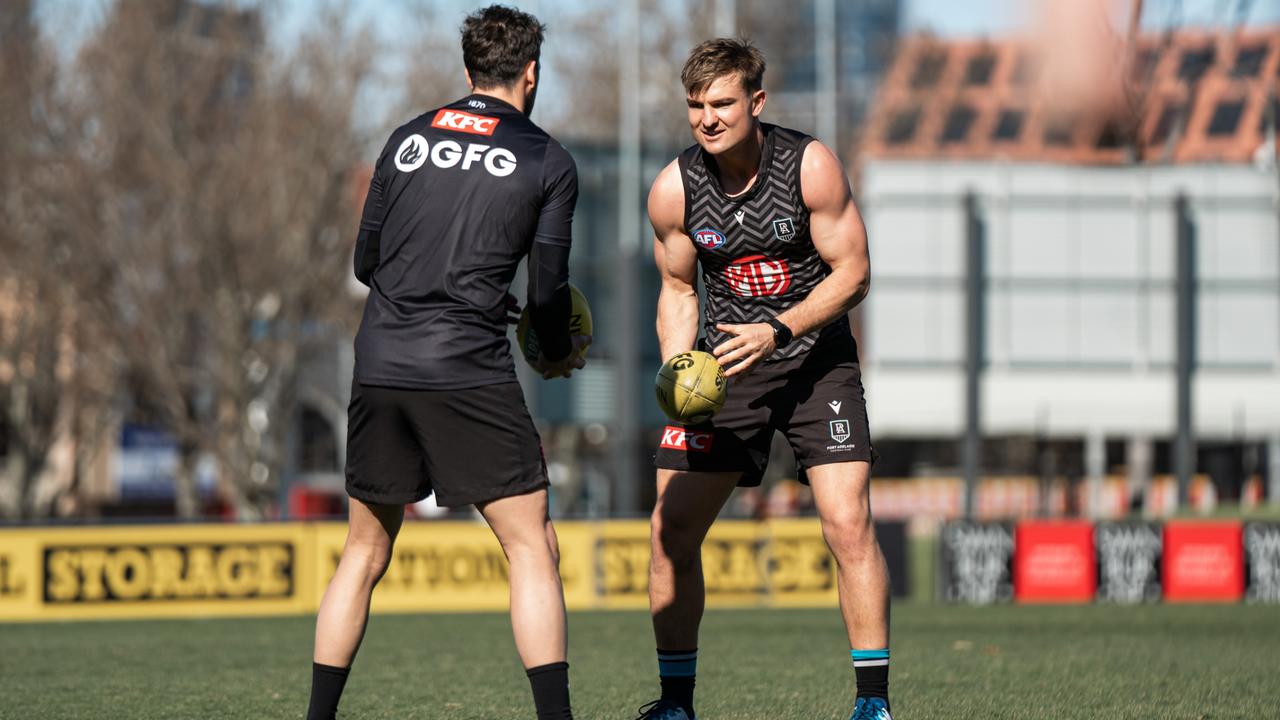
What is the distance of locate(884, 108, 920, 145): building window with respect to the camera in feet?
125

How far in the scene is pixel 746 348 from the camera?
6211 millimetres

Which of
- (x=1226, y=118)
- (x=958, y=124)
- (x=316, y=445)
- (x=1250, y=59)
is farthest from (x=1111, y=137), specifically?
(x=316, y=445)

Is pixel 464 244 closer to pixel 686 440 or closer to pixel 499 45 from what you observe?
pixel 499 45

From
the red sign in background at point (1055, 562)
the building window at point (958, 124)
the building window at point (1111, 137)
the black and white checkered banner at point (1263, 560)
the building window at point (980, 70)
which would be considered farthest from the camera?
the building window at point (958, 124)

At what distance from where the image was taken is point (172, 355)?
29.2 metres

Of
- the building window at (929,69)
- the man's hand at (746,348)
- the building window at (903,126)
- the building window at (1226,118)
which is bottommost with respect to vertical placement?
the man's hand at (746,348)

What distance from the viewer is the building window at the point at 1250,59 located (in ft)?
67.1

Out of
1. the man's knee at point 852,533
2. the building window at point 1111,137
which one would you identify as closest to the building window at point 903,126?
the building window at point 1111,137

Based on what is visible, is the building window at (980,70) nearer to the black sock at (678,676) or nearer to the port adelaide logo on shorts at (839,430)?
the port adelaide logo on shorts at (839,430)

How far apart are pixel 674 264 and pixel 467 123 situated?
1354 millimetres

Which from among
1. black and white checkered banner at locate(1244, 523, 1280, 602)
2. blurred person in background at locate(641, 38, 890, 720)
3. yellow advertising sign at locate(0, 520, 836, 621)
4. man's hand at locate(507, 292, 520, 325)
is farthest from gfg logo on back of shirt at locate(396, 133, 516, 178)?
black and white checkered banner at locate(1244, 523, 1280, 602)

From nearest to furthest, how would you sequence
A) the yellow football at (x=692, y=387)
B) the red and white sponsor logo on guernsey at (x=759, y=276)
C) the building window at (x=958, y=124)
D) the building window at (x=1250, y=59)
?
the yellow football at (x=692, y=387), the red and white sponsor logo on guernsey at (x=759, y=276), the building window at (x=1250, y=59), the building window at (x=958, y=124)

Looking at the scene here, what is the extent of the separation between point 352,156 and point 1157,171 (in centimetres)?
1305

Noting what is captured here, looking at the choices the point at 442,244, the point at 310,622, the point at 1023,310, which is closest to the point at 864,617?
the point at 442,244
